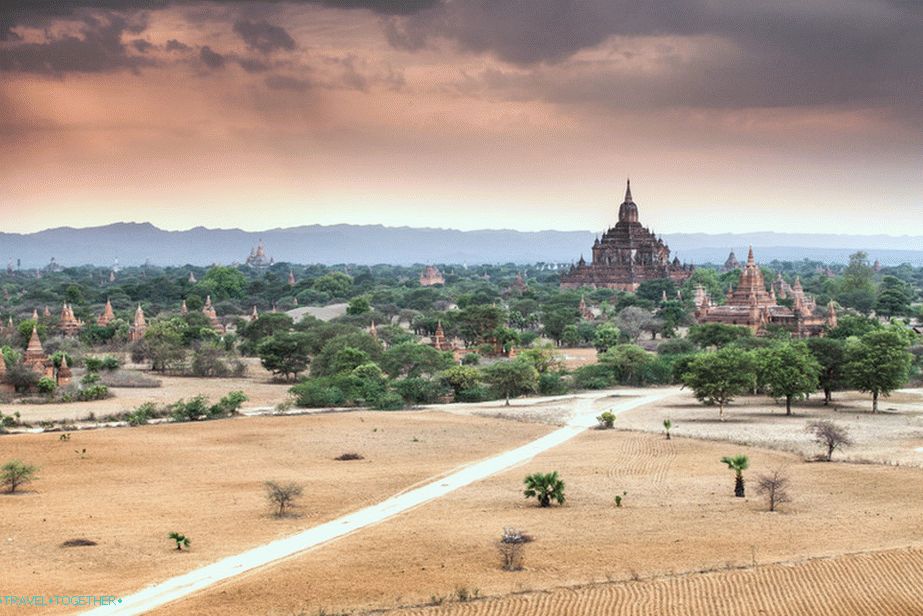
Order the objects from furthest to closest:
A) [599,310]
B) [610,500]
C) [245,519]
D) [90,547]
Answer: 1. [599,310]
2. [610,500]
3. [245,519]
4. [90,547]

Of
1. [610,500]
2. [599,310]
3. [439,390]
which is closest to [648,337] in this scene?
[599,310]

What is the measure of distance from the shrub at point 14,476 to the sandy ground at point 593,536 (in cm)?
1430

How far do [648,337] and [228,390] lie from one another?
50.4 meters

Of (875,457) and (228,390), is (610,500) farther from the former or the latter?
(228,390)

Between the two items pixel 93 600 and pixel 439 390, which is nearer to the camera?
pixel 93 600

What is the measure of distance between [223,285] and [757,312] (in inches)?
3751

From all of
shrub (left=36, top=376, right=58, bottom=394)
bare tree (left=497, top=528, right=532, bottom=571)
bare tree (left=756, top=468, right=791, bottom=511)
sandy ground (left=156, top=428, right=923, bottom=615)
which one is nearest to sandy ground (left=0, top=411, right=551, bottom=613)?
sandy ground (left=156, top=428, right=923, bottom=615)

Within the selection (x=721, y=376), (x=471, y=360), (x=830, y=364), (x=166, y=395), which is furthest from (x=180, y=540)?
(x=471, y=360)

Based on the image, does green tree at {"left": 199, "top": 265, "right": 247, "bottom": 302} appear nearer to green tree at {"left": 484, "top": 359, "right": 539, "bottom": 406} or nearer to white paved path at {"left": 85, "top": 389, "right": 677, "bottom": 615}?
green tree at {"left": 484, "top": 359, "right": 539, "bottom": 406}

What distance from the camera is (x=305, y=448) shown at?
47.7m

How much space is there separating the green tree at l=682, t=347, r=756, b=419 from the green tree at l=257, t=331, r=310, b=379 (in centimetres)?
3021

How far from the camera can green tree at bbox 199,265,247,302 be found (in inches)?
6525

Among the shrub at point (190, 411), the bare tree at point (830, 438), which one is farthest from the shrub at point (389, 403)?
the bare tree at point (830, 438)

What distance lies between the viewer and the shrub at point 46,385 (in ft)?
217
